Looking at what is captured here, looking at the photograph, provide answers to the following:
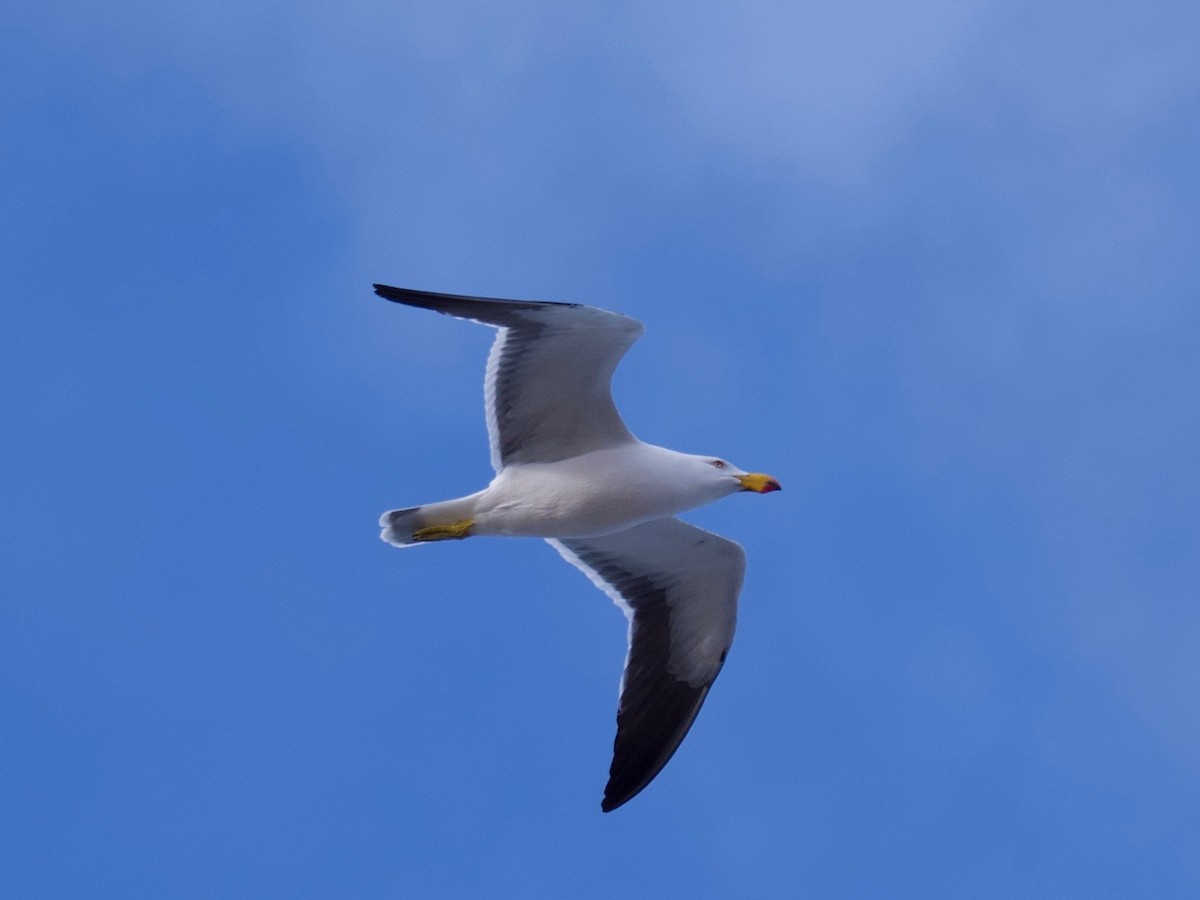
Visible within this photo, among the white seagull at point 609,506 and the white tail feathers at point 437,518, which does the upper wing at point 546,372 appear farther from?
the white tail feathers at point 437,518

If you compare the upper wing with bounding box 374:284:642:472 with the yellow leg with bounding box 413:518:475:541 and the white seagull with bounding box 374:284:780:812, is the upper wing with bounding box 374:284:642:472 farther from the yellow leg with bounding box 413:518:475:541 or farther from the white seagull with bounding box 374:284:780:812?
the yellow leg with bounding box 413:518:475:541

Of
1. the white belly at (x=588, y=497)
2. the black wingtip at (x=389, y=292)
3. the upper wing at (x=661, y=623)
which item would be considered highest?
the black wingtip at (x=389, y=292)

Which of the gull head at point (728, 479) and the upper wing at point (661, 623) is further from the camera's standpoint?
the upper wing at point (661, 623)

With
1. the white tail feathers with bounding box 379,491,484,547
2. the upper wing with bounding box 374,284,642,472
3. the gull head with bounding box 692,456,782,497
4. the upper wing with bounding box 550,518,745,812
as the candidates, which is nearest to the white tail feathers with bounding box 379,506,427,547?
the white tail feathers with bounding box 379,491,484,547

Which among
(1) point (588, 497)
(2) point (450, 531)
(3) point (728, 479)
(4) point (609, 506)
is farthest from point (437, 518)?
(3) point (728, 479)

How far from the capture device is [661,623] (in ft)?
31.1

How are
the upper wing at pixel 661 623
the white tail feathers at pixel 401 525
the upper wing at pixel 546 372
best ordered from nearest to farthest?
1. the upper wing at pixel 546 372
2. the white tail feathers at pixel 401 525
3. the upper wing at pixel 661 623

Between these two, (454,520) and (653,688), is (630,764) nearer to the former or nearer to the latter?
(653,688)

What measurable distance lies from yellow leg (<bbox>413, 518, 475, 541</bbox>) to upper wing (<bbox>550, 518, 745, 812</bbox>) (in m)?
1.07

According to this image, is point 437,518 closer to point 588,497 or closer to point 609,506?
point 588,497

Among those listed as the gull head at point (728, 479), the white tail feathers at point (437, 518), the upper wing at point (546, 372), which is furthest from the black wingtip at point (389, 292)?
the gull head at point (728, 479)

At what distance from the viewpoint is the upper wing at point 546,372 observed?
8180mm

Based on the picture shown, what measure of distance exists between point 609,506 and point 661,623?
1260 millimetres

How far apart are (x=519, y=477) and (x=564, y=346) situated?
86 cm
